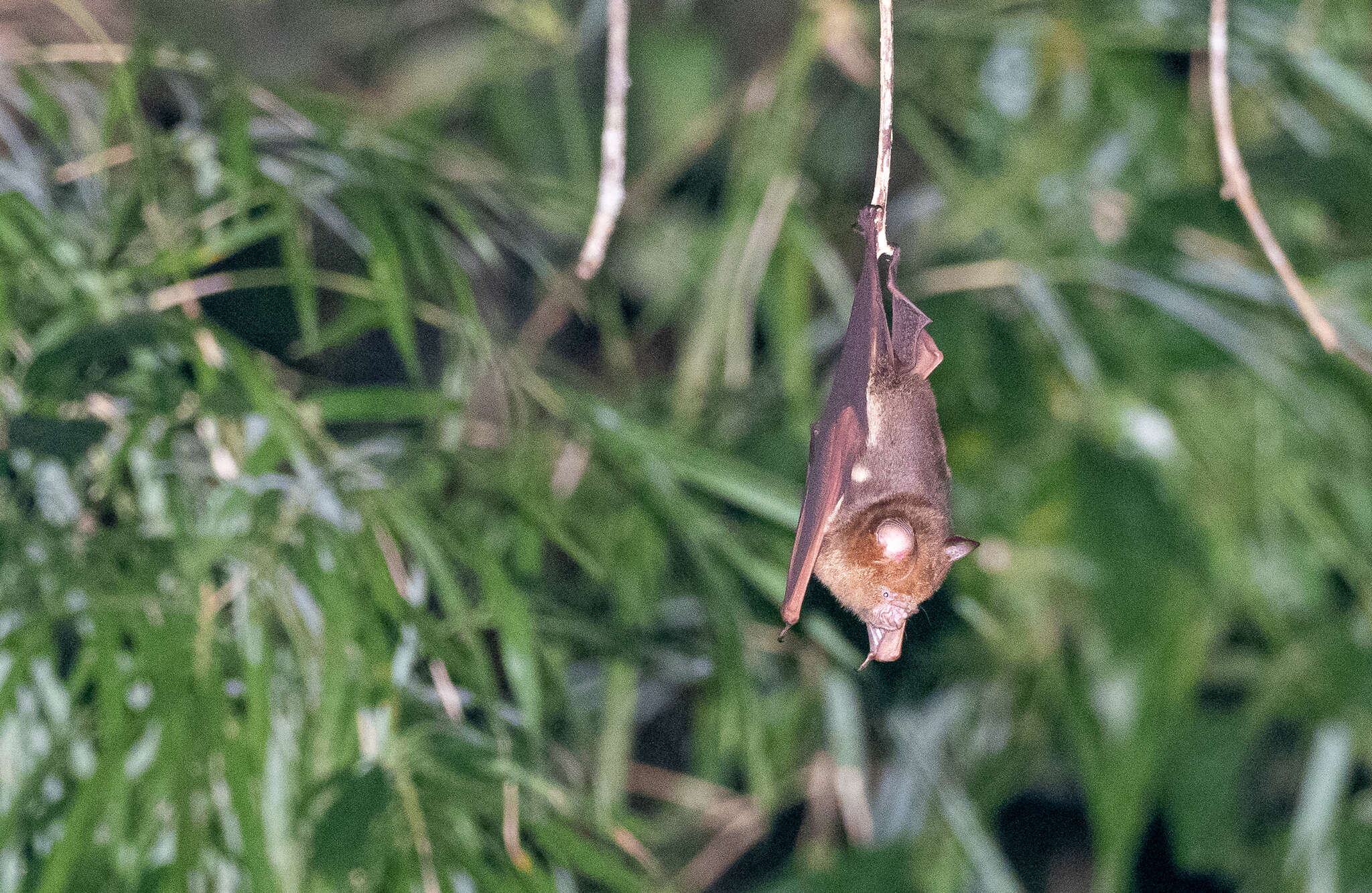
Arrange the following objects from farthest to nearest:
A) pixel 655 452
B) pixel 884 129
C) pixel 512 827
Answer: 1. pixel 655 452
2. pixel 512 827
3. pixel 884 129

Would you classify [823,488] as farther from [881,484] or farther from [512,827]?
[512,827]

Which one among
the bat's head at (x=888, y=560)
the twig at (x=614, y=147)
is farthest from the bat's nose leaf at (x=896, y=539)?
the twig at (x=614, y=147)

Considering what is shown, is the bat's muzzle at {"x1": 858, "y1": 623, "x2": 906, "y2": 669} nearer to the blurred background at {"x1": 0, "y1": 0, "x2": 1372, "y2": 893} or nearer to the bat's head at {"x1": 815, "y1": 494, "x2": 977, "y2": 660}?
the bat's head at {"x1": 815, "y1": 494, "x2": 977, "y2": 660}

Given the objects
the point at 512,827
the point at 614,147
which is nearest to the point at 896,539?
the point at 614,147

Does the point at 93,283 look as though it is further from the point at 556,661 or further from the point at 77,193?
the point at 556,661

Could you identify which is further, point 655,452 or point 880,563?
point 655,452

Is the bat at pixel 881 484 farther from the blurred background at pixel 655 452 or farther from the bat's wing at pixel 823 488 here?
the blurred background at pixel 655 452
